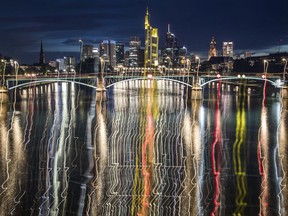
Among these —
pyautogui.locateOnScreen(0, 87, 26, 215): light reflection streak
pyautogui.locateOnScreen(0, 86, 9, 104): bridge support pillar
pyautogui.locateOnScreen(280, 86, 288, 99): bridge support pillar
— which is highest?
pyautogui.locateOnScreen(280, 86, 288, 99): bridge support pillar

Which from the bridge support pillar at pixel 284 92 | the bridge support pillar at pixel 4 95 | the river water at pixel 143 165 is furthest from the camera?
the bridge support pillar at pixel 284 92

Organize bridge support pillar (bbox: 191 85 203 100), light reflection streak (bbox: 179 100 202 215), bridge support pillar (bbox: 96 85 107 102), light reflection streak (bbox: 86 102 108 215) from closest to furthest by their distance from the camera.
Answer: light reflection streak (bbox: 179 100 202 215), light reflection streak (bbox: 86 102 108 215), bridge support pillar (bbox: 96 85 107 102), bridge support pillar (bbox: 191 85 203 100)

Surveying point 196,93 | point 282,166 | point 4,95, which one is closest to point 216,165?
point 282,166

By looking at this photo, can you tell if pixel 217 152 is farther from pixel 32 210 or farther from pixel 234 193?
pixel 32 210

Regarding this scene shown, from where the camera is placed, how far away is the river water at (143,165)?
47.3ft

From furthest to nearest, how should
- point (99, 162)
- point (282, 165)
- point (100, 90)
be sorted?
point (100, 90) < point (99, 162) < point (282, 165)

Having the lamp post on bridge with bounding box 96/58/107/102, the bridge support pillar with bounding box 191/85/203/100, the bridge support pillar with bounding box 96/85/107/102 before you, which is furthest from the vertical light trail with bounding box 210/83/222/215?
the lamp post on bridge with bounding box 96/58/107/102

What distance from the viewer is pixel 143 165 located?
19.6 m

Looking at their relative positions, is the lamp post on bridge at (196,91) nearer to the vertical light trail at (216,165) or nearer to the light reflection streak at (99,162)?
the vertical light trail at (216,165)

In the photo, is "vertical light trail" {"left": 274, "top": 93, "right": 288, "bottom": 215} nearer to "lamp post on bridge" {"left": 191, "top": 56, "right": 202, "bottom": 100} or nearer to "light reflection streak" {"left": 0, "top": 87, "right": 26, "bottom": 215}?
"light reflection streak" {"left": 0, "top": 87, "right": 26, "bottom": 215}

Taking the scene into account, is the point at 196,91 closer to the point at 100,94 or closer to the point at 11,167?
the point at 100,94

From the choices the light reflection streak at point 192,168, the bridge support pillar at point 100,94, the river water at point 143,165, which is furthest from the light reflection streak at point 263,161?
the bridge support pillar at point 100,94

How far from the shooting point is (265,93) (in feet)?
212

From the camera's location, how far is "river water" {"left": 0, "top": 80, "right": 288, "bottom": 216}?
14.4 meters
